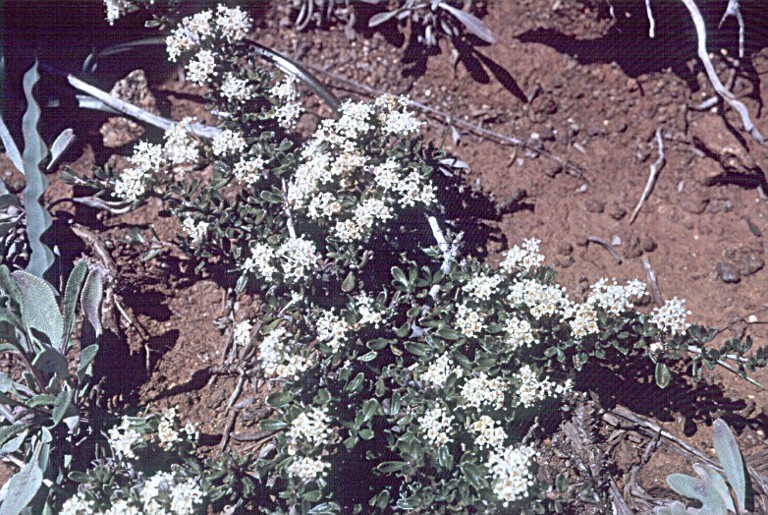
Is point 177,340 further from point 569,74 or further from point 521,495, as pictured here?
point 569,74

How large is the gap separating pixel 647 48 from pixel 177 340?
8.75ft

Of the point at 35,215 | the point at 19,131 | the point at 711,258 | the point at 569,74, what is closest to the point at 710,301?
the point at 711,258

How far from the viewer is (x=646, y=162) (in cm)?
311

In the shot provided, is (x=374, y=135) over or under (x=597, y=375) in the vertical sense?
over

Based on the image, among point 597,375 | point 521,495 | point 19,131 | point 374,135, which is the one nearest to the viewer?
point 521,495

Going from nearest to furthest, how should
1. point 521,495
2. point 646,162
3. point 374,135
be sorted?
1. point 521,495
2. point 374,135
3. point 646,162

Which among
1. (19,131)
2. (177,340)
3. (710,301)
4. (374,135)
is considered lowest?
(177,340)

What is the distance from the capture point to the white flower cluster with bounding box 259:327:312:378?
78.7 inches

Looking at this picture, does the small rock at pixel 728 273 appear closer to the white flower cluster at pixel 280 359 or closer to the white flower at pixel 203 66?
the white flower cluster at pixel 280 359

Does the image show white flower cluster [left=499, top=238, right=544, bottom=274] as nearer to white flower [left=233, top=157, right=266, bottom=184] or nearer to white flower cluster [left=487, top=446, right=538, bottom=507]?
white flower cluster [left=487, top=446, right=538, bottom=507]

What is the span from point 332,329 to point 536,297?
2.25 feet

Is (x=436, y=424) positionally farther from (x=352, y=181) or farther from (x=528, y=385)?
(x=352, y=181)

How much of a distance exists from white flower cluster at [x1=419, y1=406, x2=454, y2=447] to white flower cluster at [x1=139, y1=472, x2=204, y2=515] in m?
0.73

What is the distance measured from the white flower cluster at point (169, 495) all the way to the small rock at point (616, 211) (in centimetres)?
216
